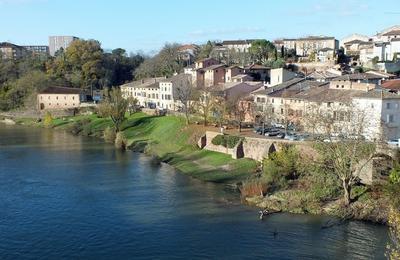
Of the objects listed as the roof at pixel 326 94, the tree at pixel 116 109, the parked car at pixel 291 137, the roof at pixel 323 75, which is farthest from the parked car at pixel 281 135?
the tree at pixel 116 109

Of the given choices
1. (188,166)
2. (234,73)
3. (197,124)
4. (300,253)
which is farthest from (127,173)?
(234,73)

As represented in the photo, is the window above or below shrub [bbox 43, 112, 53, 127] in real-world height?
above

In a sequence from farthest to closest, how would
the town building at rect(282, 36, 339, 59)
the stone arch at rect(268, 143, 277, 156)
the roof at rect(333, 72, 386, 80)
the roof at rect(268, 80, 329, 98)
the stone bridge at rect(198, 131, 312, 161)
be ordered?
the town building at rect(282, 36, 339, 59) < the roof at rect(333, 72, 386, 80) < the roof at rect(268, 80, 329, 98) < the stone arch at rect(268, 143, 277, 156) < the stone bridge at rect(198, 131, 312, 161)

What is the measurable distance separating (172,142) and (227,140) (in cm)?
996

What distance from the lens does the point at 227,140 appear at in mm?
46719

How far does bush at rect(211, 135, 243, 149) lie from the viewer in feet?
150

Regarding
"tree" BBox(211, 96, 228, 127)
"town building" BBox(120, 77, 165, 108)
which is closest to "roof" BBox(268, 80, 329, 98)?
"tree" BBox(211, 96, 228, 127)

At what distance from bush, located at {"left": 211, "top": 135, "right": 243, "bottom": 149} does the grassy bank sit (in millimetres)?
1050

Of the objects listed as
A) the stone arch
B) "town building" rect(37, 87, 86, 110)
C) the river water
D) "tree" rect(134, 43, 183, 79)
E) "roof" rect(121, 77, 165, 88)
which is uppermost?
"tree" rect(134, 43, 183, 79)

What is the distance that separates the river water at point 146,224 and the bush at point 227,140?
18.3 ft

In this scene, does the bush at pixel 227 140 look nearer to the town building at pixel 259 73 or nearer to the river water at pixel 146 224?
the river water at pixel 146 224

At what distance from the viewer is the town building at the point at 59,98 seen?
88.0 m

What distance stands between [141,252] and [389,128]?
81.4 feet

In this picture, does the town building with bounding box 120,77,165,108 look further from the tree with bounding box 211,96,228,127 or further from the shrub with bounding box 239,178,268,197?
the shrub with bounding box 239,178,268,197
